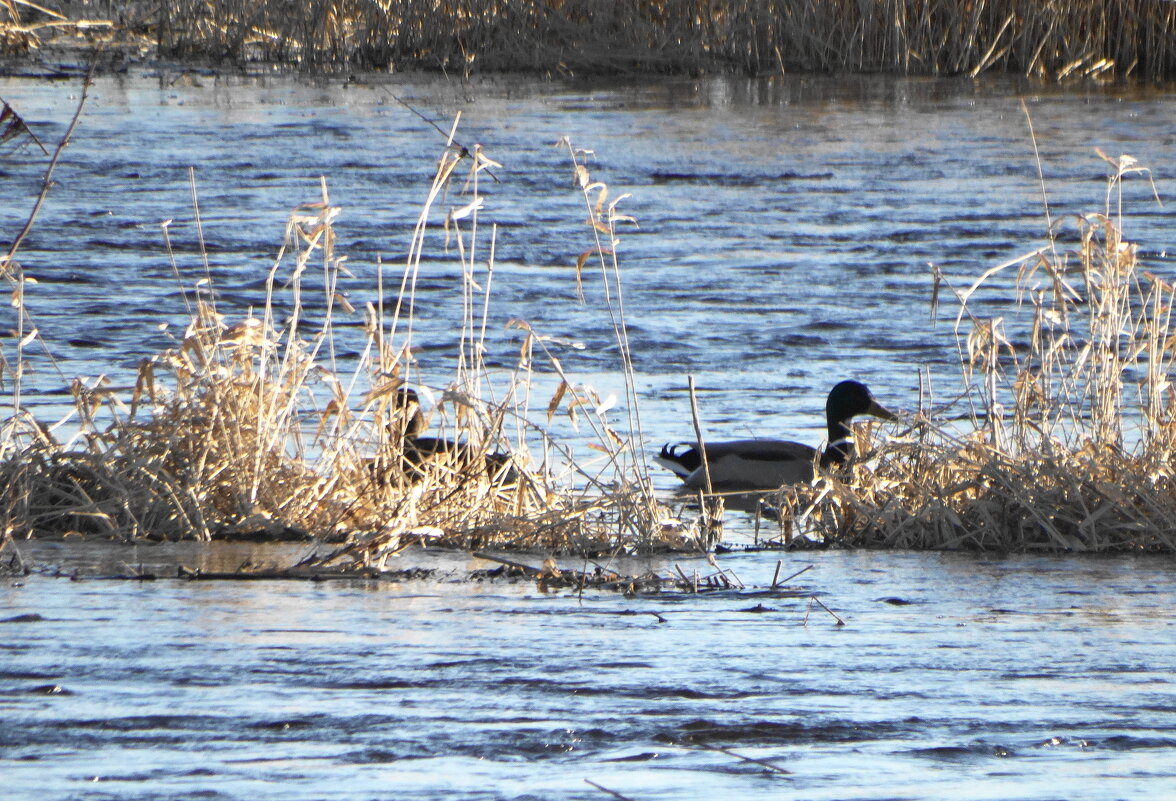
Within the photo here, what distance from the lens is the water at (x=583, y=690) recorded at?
4.19m

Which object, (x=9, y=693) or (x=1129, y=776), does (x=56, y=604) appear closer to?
(x=9, y=693)

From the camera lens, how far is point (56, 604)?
5.80 meters

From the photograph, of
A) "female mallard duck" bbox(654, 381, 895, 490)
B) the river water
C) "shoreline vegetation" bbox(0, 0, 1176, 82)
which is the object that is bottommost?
"female mallard duck" bbox(654, 381, 895, 490)

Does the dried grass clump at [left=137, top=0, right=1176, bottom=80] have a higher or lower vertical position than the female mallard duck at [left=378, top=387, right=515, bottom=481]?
higher

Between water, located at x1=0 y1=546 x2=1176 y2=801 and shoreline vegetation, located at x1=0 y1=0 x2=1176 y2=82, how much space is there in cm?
2168

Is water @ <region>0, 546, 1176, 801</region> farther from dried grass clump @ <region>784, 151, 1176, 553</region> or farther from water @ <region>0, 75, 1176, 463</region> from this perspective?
water @ <region>0, 75, 1176, 463</region>

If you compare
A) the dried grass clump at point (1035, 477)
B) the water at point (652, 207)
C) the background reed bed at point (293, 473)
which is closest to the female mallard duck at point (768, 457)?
the water at point (652, 207)

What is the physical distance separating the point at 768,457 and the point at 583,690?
14.9ft

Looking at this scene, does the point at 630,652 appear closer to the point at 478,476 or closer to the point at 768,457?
the point at 478,476

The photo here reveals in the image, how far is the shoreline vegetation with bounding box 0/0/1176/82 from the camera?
27.5 meters

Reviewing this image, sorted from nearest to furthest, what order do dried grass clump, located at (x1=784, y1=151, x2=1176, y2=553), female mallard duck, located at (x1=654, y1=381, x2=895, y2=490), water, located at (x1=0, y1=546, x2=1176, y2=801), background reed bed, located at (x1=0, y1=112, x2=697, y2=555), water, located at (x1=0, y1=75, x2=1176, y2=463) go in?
water, located at (x1=0, y1=546, x2=1176, y2=801)
background reed bed, located at (x1=0, y1=112, x2=697, y2=555)
dried grass clump, located at (x1=784, y1=151, x2=1176, y2=553)
female mallard duck, located at (x1=654, y1=381, x2=895, y2=490)
water, located at (x1=0, y1=75, x2=1176, y2=463)

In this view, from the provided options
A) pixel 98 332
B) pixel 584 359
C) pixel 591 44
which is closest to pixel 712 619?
pixel 584 359

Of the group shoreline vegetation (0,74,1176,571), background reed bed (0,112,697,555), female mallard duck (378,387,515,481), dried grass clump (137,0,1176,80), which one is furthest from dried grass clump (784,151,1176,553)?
dried grass clump (137,0,1176,80)

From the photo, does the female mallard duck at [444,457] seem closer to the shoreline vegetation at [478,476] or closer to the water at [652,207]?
the shoreline vegetation at [478,476]
